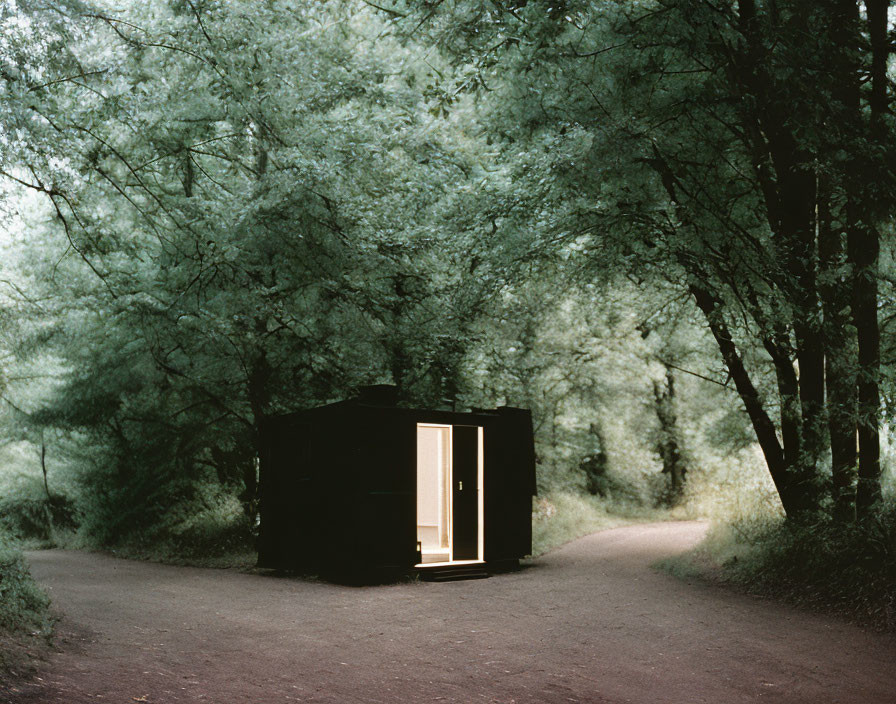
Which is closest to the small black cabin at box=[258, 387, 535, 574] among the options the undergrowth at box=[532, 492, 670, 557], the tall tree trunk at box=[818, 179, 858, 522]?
the undergrowth at box=[532, 492, 670, 557]

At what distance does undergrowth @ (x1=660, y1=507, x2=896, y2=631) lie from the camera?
7.62m

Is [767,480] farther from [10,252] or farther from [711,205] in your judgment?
[10,252]

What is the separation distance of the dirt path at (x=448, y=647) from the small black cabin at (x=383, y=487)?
0.92 m

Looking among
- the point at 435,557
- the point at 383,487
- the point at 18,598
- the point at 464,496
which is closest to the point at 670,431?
the point at 435,557

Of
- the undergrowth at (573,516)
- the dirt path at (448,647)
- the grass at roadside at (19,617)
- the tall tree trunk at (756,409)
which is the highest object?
the tall tree trunk at (756,409)

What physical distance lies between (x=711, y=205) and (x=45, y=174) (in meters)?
7.02

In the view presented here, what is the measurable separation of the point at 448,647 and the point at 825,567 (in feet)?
15.4

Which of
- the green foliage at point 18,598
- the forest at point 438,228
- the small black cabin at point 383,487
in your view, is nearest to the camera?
the green foliage at point 18,598

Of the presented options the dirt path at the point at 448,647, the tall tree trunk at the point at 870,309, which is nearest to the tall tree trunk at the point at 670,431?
the dirt path at the point at 448,647

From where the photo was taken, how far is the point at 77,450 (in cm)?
1670

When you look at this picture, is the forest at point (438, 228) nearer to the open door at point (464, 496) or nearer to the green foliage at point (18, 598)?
the green foliage at point (18, 598)

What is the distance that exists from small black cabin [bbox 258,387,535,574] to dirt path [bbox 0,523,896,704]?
0.92m

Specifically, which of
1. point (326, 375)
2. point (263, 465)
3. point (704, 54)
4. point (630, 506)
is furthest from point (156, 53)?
point (630, 506)

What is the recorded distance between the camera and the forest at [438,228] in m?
7.61
